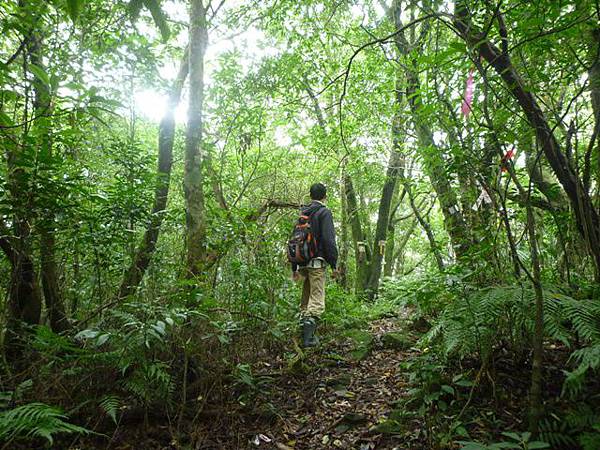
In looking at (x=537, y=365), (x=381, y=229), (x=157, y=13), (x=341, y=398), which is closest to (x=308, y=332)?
(x=341, y=398)

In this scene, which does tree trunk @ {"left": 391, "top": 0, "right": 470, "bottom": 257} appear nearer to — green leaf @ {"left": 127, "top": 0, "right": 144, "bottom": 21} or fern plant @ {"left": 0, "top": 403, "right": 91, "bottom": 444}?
green leaf @ {"left": 127, "top": 0, "right": 144, "bottom": 21}

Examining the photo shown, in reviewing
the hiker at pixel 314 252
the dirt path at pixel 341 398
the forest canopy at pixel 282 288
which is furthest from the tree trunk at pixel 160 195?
the dirt path at pixel 341 398

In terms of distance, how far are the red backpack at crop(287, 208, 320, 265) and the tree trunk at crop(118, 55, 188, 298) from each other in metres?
1.90

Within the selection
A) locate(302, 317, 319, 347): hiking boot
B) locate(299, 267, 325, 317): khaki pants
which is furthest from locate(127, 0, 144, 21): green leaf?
locate(302, 317, 319, 347): hiking boot

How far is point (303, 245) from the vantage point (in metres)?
5.36

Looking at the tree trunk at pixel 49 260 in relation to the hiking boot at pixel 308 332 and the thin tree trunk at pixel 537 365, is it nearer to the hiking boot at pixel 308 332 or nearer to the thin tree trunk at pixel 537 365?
the hiking boot at pixel 308 332

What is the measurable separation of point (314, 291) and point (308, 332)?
61cm

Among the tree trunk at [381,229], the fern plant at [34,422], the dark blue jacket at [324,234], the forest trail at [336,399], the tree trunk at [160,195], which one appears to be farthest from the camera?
the tree trunk at [381,229]

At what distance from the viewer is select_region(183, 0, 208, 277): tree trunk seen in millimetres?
4324

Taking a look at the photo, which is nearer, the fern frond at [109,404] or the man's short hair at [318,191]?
the fern frond at [109,404]

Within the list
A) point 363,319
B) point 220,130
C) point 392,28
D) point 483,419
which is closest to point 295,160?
point 220,130

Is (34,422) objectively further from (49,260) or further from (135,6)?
(135,6)

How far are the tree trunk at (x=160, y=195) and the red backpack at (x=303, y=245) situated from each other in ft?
6.23

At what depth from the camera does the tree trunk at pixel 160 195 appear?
169 inches
